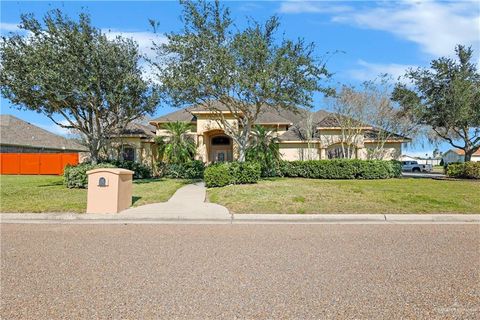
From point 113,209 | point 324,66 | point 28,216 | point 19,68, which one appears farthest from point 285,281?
point 19,68

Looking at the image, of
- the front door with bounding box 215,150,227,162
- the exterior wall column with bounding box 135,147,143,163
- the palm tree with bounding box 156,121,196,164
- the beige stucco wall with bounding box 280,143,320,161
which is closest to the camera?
the palm tree with bounding box 156,121,196,164

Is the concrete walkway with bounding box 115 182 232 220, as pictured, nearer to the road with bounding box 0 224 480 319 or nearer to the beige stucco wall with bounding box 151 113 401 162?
the road with bounding box 0 224 480 319

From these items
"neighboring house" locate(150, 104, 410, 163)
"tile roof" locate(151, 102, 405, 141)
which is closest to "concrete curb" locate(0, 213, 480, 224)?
"neighboring house" locate(150, 104, 410, 163)

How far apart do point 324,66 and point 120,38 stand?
32.4ft

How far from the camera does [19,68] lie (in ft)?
47.8

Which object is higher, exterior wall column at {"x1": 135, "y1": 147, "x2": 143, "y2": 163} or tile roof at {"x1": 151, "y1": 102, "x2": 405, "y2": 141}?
tile roof at {"x1": 151, "y1": 102, "x2": 405, "y2": 141}

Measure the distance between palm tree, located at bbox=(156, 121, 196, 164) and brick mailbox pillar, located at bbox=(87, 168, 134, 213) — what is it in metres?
13.0

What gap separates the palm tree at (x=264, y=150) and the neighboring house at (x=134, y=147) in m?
8.29

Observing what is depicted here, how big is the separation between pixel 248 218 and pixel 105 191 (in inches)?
168

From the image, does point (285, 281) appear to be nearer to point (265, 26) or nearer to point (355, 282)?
point (355, 282)

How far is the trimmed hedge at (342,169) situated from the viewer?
838 inches

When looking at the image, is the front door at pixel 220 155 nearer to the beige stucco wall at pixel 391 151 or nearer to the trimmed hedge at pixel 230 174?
the beige stucco wall at pixel 391 151

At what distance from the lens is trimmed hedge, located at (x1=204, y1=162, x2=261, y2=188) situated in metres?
16.0

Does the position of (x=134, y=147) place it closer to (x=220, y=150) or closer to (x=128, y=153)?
(x=128, y=153)
